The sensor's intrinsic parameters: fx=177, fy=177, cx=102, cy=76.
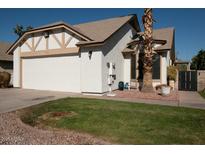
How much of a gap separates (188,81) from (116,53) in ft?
23.7

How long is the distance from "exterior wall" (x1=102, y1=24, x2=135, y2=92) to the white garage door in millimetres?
2119

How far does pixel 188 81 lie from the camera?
1575 centimetres

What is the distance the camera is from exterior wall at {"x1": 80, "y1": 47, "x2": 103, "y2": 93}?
455 inches

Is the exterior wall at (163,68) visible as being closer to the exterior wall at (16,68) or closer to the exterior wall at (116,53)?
the exterior wall at (116,53)

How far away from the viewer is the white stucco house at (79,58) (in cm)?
1190

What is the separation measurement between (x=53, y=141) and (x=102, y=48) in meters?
8.22

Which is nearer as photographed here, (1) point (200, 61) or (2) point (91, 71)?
(2) point (91, 71)

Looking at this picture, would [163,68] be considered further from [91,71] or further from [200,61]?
[200,61]

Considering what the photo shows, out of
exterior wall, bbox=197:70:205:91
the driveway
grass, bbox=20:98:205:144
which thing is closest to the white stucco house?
the driveway

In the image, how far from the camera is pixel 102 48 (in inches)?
460

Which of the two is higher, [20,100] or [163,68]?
[163,68]

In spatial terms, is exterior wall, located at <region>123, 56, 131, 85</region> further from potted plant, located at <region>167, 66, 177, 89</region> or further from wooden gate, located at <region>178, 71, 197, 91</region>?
wooden gate, located at <region>178, 71, 197, 91</region>

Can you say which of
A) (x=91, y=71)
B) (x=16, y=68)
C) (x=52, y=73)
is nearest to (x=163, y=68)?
(x=91, y=71)

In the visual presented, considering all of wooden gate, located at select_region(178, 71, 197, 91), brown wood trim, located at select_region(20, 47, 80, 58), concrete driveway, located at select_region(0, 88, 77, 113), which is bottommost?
concrete driveway, located at select_region(0, 88, 77, 113)
